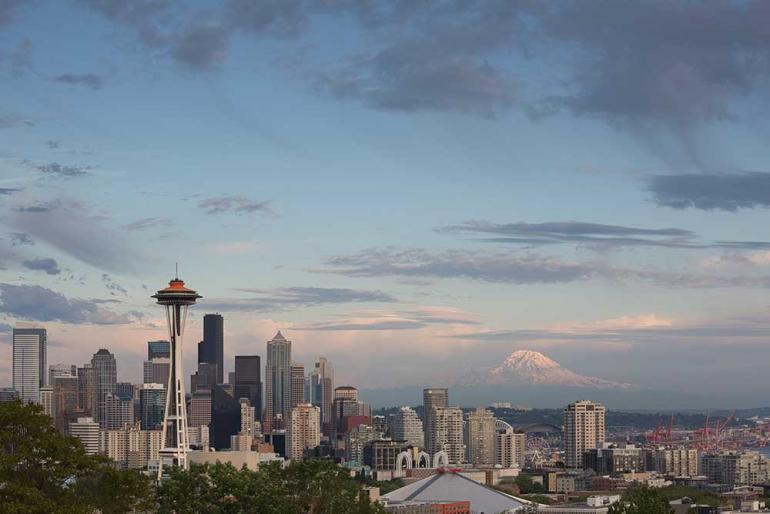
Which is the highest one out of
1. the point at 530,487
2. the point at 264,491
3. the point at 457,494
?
the point at 264,491

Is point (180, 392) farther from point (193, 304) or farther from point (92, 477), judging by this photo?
point (92, 477)

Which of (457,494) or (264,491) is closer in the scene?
(264,491)

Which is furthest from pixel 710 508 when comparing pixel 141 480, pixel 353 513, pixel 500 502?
pixel 141 480

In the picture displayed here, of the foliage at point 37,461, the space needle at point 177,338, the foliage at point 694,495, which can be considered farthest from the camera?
the foliage at point 694,495

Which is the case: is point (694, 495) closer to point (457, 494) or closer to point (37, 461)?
point (457, 494)

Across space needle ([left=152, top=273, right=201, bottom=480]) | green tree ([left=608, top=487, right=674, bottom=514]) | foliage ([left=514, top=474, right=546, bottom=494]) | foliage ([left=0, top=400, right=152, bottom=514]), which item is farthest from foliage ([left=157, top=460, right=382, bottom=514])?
foliage ([left=514, top=474, right=546, bottom=494])

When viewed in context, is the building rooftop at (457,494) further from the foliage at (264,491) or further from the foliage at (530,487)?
the foliage at (264,491)

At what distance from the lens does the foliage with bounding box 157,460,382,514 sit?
58344 mm

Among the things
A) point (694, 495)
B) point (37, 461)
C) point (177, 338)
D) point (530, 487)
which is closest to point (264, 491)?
point (37, 461)

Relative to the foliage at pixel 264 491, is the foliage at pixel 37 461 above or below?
above

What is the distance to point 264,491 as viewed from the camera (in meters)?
58.1

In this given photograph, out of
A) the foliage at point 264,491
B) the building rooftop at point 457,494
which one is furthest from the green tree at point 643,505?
the building rooftop at point 457,494

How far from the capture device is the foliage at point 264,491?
191ft

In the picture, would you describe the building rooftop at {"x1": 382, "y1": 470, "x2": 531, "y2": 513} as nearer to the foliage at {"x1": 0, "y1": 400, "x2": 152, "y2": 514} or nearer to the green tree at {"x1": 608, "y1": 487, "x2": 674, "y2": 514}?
the green tree at {"x1": 608, "y1": 487, "x2": 674, "y2": 514}
